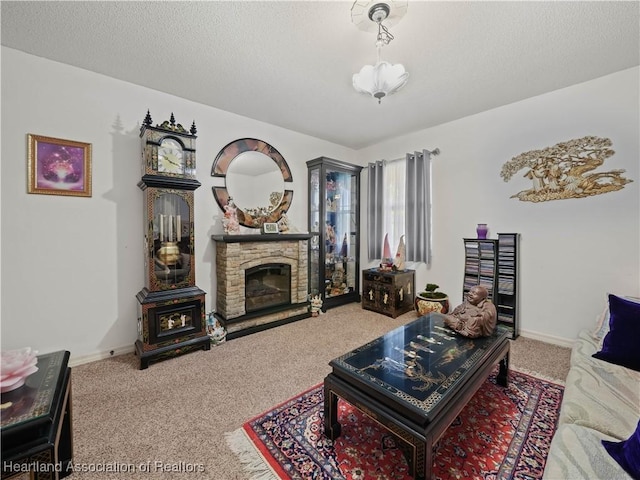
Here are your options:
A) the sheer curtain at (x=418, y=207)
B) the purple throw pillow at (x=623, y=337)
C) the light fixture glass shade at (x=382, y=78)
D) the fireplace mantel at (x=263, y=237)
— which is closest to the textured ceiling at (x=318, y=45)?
the light fixture glass shade at (x=382, y=78)

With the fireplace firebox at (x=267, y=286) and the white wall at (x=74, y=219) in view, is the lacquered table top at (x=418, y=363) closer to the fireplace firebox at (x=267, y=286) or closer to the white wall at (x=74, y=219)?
the fireplace firebox at (x=267, y=286)

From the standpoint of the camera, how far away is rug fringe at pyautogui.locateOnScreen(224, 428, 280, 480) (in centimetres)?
132

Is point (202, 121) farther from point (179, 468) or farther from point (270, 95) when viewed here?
point (179, 468)

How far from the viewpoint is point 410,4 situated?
163 cm

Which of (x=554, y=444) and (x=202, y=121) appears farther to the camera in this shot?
(x=202, y=121)

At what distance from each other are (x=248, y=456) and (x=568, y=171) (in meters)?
3.68

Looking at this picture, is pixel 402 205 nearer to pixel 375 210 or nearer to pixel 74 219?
pixel 375 210

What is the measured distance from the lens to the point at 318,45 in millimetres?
2021

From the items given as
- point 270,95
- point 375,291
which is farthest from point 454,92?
point 375,291

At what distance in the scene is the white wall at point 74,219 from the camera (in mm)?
→ 2119

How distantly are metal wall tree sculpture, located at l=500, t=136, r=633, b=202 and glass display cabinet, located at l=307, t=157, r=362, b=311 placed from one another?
7.21 feet

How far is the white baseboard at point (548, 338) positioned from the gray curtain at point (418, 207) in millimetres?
1328

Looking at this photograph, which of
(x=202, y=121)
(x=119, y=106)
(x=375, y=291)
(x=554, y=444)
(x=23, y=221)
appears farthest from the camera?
(x=375, y=291)

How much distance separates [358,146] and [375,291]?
8.21ft
